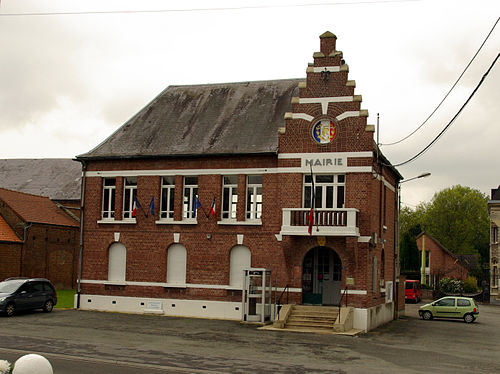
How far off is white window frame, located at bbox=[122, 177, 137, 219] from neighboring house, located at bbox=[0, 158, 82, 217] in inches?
820

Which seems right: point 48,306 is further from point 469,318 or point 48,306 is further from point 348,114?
point 469,318

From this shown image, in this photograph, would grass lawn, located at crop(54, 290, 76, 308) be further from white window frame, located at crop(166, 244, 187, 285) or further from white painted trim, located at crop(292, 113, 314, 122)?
white painted trim, located at crop(292, 113, 314, 122)

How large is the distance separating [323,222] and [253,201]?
4315mm

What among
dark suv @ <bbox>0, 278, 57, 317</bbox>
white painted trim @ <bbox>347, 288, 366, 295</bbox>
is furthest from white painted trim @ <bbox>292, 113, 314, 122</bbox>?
dark suv @ <bbox>0, 278, 57, 317</bbox>

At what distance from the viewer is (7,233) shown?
40.8 metres

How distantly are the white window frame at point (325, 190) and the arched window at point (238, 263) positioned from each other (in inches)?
146

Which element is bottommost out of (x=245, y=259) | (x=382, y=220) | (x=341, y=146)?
(x=245, y=259)

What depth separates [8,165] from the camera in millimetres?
57531

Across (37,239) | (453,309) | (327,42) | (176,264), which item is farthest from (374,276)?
(37,239)

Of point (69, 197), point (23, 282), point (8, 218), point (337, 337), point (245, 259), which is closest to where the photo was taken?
point (337, 337)

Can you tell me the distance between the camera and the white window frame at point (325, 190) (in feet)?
90.4

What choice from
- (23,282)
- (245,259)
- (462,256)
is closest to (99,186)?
(23,282)

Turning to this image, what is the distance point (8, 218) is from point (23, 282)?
16449mm

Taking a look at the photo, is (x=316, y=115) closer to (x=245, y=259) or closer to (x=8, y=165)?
(x=245, y=259)
